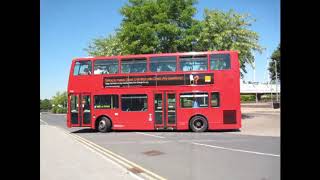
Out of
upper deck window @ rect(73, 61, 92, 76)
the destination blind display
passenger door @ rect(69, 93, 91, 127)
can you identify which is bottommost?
passenger door @ rect(69, 93, 91, 127)

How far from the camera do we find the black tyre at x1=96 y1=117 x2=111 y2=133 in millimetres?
21141

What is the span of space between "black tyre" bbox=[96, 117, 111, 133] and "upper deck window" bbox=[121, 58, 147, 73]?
2.60 metres

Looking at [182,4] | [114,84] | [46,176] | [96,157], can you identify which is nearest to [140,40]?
[182,4]

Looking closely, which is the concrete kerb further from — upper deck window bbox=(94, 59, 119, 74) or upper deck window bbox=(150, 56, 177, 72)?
upper deck window bbox=(94, 59, 119, 74)

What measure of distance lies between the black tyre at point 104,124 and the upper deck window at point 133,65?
2.60 m

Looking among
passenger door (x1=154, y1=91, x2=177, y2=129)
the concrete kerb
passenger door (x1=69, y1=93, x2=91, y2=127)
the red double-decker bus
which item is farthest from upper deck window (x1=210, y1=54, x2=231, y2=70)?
the concrete kerb

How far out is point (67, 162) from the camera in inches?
403

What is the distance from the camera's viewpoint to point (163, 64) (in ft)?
66.0

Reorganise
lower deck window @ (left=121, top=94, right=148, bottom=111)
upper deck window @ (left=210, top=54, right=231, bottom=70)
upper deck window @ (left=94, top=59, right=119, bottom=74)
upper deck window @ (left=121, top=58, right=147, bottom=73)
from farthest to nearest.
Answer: upper deck window @ (left=94, top=59, right=119, bottom=74)
lower deck window @ (left=121, top=94, right=148, bottom=111)
upper deck window @ (left=121, top=58, right=147, bottom=73)
upper deck window @ (left=210, top=54, right=231, bottom=70)

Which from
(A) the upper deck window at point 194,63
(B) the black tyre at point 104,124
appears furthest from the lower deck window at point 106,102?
(A) the upper deck window at point 194,63

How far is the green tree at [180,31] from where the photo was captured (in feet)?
90.2

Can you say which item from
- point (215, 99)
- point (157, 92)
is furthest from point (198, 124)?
point (157, 92)
